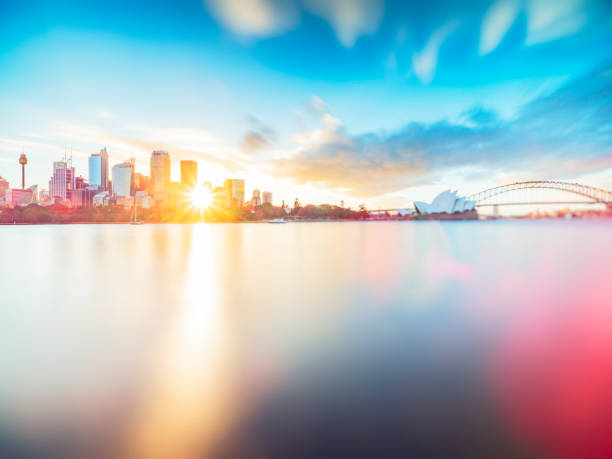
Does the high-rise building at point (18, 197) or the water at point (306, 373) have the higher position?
the high-rise building at point (18, 197)

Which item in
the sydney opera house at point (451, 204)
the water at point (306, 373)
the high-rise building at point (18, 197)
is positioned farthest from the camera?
the sydney opera house at point (451, 204)

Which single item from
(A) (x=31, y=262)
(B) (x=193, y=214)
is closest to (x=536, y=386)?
(A) (x=31, y=262)

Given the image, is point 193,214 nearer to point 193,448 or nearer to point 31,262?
point 31,262

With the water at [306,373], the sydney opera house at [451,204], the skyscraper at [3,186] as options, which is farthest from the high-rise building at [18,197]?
the sydney opera house at [451,204]

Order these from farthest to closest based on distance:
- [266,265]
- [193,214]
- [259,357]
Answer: [193,214] < [266,265] < [259,357]

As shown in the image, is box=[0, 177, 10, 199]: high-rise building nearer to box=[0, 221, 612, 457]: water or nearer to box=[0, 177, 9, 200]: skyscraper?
box=[0, 177, 9, 200]: skyscraper

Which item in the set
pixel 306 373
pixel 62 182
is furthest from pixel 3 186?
pixel 306 373

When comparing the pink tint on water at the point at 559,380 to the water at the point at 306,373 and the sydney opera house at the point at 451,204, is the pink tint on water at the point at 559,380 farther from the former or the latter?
the sydney opera house at the point at 451,204

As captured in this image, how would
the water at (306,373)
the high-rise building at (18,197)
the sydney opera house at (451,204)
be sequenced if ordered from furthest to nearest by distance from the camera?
the sydney opera house at (451,204) → the high-rise building at (18,197) → the water at (306,373)

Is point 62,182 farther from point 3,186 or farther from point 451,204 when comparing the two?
point 451,204
